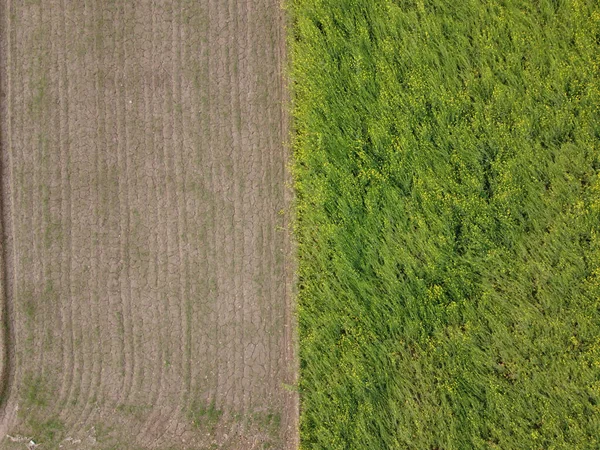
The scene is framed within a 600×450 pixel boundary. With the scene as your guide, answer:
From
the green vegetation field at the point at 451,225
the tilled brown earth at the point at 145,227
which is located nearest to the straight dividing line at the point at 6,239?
the tilled brown earth at the point at 145,227

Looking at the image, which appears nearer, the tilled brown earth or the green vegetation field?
the green vegetation field

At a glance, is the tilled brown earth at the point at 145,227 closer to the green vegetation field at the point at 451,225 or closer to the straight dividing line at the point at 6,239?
the straight dividing line at the point at 6,239

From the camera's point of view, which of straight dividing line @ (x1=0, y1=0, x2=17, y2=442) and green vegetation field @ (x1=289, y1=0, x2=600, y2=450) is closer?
green vegetation field @ (x1=289, y1=0, x2=600, y2=450)

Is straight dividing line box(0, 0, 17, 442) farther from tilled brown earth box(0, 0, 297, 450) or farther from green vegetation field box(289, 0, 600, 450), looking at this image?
green vegetation field box(289, 0, 600, 450)

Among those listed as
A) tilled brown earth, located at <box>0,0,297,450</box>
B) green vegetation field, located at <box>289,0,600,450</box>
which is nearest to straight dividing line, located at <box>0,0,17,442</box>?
tilled brown earth, located at <box>0,0,297,450</box>

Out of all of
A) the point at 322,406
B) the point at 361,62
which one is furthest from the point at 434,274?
the point at 361,62

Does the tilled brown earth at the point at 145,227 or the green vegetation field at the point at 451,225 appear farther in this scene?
the tilled brown earth at the point at 145,227

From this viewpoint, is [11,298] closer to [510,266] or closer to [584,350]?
[510,266]
